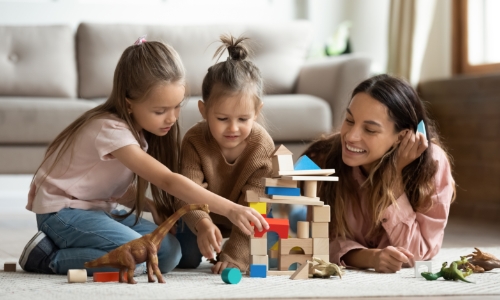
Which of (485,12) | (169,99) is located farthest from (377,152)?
(485,12)

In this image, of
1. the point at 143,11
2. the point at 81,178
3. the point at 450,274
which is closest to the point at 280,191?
the point at 450,274

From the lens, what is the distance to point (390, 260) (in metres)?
1.73

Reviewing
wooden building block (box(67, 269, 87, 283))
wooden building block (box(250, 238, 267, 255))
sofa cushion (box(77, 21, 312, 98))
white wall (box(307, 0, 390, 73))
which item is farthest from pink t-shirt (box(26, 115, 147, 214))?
white wall (box(307, 0, 390, 73))

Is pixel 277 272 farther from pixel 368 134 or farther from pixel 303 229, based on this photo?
pixel 368 134

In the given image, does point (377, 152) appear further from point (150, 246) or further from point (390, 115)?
point (150, 246)

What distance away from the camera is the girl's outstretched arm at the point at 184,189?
154cm

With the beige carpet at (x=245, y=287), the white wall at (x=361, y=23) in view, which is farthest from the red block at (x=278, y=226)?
the white wall at (x=361, y=23)

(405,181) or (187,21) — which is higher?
(187,21)

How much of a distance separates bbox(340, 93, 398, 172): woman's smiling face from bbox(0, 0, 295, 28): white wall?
277 centimetres

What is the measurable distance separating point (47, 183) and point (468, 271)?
1.07 meters

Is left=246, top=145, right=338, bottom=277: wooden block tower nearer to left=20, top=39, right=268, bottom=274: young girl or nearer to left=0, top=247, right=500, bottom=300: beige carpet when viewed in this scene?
left=0, top=247, right=500, bottom=300: beige carpet

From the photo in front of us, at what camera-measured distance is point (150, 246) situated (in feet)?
4.92

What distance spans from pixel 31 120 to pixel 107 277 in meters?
1.75

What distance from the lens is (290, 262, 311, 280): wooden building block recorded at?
160cm
